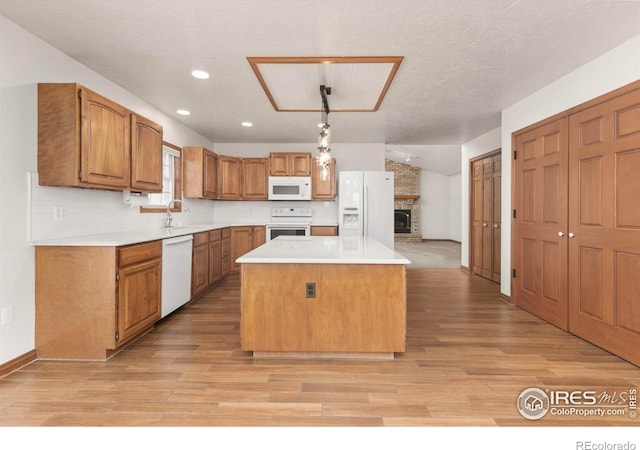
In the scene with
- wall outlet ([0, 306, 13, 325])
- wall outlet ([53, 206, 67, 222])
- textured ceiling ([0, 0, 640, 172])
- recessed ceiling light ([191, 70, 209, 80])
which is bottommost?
wall outlet ([0, 306, 13, 325])

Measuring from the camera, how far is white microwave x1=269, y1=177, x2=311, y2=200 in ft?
19.2

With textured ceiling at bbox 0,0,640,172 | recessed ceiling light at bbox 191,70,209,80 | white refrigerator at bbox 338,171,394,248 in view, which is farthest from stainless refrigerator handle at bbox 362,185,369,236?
recessed ceiling light at bbox 191,70,209,80

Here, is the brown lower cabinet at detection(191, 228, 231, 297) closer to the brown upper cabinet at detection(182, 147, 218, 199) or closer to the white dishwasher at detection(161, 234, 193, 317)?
the white dishwasher at detection(161, 234, 193, 317)

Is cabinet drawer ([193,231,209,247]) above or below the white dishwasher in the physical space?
above

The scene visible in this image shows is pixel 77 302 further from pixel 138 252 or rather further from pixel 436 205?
pixel 436 205

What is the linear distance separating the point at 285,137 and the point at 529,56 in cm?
386

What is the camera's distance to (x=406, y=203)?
12.5 m

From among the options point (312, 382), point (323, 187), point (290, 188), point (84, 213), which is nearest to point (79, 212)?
point (84, 213)

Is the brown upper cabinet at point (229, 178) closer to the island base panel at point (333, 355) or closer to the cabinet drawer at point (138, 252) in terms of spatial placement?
the cabinet drawer at point (138, 252)

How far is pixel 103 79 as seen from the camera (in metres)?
3.27

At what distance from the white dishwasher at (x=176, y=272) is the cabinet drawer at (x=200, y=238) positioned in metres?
0.19

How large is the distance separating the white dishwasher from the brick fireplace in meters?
9.47

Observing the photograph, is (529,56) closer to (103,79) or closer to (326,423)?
(326,423)
